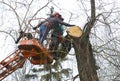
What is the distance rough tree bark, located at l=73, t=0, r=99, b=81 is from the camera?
6.82 metres

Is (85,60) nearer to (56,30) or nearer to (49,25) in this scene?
(56,30)

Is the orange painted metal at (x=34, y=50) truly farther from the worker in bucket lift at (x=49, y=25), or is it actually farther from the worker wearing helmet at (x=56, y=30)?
the worker in bucket lift at (x=49, y=25)

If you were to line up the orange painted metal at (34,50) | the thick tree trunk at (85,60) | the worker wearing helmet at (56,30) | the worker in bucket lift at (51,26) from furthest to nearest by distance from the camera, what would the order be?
the worker in bucket lift at (51,26) < the worker wearing helmet at (56,30) < the orange painted metal at (34,50) < the thick tree trunk at (85,60)

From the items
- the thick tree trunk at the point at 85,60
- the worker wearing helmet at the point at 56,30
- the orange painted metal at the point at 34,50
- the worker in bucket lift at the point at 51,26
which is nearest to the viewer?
the thick tree trunk at the point at 85,60

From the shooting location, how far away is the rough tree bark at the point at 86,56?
6.82 m

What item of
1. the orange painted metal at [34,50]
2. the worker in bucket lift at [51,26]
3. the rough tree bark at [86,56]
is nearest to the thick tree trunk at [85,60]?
the rough tree bark at [86,56]

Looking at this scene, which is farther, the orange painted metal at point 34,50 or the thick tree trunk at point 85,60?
the orange painted metal at point 34,50

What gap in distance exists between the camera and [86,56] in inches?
275

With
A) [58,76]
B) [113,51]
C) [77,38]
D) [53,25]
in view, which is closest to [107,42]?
[113,51]

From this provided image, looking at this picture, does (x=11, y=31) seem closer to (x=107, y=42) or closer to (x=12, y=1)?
(x=12, y=1)

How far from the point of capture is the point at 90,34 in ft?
23.7

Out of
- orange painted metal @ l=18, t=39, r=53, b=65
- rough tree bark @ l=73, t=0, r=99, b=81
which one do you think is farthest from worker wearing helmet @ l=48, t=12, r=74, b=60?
rough tree bark @ l=73, t=0, r=99, b=81

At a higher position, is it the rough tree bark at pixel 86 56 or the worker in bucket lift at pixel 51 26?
the worker in bucket lift at pixel 51 26

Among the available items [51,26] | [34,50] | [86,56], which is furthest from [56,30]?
[86,56]
